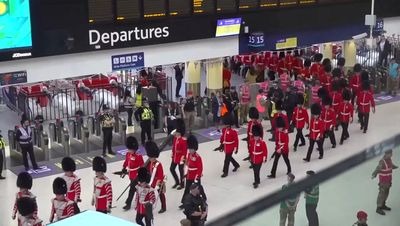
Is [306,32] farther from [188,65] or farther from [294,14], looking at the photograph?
[188,65]

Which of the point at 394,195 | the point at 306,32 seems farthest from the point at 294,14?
the point at 394,195

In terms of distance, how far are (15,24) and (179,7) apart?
4.39 metres

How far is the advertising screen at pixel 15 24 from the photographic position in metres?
13.1

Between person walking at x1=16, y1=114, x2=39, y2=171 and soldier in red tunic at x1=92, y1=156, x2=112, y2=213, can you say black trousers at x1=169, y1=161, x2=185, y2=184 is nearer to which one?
soldier in red tunic at x1=92, y1=156, x2=112, y2=213

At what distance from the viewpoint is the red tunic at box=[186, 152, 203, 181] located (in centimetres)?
1168

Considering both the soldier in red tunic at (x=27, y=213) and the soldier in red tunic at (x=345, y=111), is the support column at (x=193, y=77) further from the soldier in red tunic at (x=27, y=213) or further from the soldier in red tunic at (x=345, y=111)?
the soldier in red tunic at (x=27, y=213)

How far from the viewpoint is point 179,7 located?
16219 mm

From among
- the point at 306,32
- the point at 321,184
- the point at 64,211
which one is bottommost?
the point at 64,211

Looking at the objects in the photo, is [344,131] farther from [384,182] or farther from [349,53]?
[384,182]

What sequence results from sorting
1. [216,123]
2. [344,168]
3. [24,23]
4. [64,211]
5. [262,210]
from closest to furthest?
[262,210]
[344,168]
[64,211]
[24,23]
[216,123]

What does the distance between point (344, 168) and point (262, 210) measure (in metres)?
0.33

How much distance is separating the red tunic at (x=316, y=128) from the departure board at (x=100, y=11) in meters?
5.25

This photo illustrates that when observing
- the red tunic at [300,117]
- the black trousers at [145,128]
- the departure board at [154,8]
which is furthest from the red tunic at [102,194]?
the red tunic at [300,117]

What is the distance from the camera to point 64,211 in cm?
960
